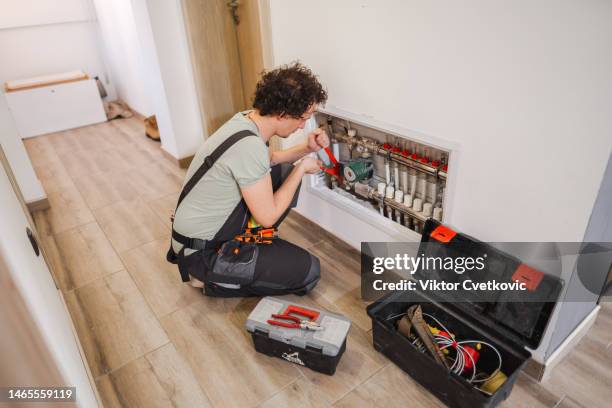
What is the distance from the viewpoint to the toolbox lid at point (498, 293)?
130cm

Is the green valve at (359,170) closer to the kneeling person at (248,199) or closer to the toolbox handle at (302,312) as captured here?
the kneeling person at (248,199)

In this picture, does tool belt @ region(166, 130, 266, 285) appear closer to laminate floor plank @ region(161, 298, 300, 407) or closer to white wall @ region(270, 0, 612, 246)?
laminate floor plank @ region(161, 298, 300, 407)

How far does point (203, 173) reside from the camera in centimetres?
167

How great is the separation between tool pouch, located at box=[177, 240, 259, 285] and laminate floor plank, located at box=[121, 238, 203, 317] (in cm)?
23

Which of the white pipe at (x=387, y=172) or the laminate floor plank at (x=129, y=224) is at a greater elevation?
the white pipe at (x=387, y=172)

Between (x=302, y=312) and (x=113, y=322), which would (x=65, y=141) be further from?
(x=302, y=312)

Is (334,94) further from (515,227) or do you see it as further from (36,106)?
(36,106)

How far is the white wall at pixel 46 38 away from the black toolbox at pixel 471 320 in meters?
4.70

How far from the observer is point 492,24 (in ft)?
3.96

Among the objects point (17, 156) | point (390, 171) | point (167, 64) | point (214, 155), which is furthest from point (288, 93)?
point (17, 156)

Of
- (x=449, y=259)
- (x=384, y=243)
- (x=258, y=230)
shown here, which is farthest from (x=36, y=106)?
(x=449, y=259)

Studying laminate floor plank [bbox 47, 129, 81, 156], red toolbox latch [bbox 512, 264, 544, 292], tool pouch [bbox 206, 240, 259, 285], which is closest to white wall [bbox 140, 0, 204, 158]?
laminate floor plank [bbox 47, 129, 81, 156]

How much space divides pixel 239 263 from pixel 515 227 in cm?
106

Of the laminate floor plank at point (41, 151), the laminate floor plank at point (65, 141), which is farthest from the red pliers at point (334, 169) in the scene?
the laminate floor plank at point (65, 141)
